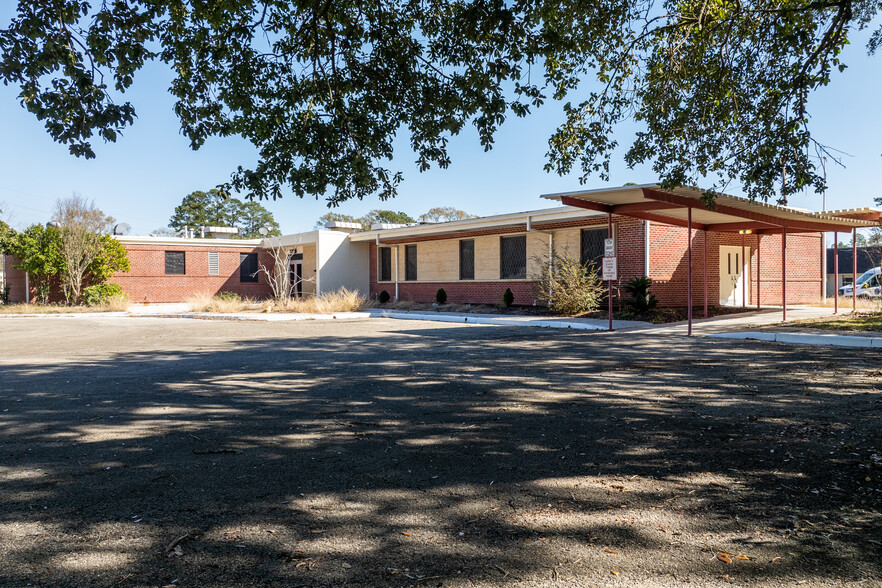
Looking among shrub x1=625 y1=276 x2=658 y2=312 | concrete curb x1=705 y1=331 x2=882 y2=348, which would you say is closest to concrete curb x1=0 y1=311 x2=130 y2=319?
shrub x1=625 y1=276 x2=658 y2=312

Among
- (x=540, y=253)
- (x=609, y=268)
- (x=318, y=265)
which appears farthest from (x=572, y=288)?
(x=318, y=265)

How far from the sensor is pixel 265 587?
237cm

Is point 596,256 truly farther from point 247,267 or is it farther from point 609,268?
point 247,267

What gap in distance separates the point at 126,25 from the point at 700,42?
7.39 metres

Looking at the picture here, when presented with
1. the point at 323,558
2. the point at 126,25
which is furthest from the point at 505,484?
the point at 126,25

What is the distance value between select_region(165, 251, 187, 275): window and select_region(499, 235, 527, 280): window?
1826 centimetres

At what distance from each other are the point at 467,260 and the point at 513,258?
Answer: 8.15 feet

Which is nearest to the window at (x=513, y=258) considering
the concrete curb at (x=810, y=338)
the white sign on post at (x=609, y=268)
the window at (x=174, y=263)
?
the white sign on post at (x=609, y=268)

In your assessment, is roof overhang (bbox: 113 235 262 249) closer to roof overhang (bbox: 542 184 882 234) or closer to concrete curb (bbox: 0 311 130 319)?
concrete curb (bbox: 0 311 130 319)

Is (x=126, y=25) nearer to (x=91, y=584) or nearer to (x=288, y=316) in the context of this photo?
(x=91, y=584)

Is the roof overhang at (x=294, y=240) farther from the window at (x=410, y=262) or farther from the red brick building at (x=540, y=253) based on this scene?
the window at (x=410, y=262)

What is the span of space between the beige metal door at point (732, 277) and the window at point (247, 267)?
23.7 m

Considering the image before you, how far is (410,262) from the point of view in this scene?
2655 cm

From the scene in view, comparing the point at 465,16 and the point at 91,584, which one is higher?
the point at 465,16
